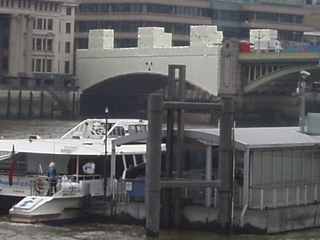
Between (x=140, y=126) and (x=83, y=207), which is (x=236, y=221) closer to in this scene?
(x=83, y=207)

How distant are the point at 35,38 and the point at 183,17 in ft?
57.3

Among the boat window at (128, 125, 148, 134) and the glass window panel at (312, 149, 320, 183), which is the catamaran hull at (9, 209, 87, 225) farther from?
the boat window at (128, 125, 148, 134)

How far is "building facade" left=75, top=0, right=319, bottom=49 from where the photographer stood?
13050cm

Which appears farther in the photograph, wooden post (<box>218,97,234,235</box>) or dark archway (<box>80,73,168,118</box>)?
dark archway (<box>80,73,168,118</box>)

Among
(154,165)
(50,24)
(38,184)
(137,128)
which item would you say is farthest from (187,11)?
(154,165)

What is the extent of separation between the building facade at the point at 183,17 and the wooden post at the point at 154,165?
94993mm

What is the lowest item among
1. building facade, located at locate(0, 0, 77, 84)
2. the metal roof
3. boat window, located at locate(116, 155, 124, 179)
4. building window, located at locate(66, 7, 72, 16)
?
boat window, located at locate(116, 155, 124, 179)

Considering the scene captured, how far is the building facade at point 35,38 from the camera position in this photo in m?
119

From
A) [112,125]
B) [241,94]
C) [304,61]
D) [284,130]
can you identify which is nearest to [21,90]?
[241,94]

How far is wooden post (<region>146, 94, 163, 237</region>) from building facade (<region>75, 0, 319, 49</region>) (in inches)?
3740

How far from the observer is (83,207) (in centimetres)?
3841

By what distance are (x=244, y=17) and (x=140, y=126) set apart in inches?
3683

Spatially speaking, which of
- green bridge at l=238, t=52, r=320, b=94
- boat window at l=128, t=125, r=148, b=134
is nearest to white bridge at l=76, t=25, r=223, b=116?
green bridge at l=238, t=52, r=320, b=94

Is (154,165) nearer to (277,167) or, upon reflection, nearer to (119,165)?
(277,167)
